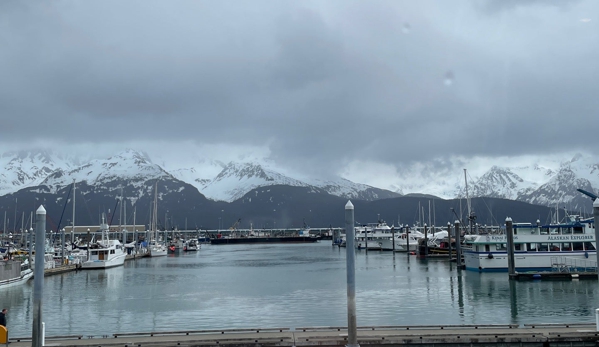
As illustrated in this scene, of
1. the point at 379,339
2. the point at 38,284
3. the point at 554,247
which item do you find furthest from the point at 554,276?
the point at 38,284

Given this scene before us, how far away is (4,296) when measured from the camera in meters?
57.3

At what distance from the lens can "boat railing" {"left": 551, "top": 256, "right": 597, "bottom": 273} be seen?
2857 inches

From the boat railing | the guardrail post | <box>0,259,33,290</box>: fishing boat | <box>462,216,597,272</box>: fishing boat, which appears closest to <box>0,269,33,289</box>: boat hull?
<box>0,259,33,290</box>: fishing boat

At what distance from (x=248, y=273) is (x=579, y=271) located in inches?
1868

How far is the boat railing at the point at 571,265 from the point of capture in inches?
2857

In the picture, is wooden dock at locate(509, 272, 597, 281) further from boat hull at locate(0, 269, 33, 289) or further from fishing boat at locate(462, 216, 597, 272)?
boat hull at locate(0, 269, 33, 289)

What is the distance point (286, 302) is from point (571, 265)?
42.0 metres

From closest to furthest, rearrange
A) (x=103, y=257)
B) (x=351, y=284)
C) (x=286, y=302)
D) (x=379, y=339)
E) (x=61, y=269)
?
(x=351, y=284), (x=379, y=339), (x=286, y=302), (x=61, y=269), (x=103, y=257)

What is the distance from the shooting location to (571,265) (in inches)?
2916

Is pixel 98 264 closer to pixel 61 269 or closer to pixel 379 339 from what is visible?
pixel 61 269

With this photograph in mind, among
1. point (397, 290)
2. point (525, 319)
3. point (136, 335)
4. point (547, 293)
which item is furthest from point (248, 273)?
point (136, 335)

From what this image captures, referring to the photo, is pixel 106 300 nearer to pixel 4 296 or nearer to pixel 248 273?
pixel 4 296

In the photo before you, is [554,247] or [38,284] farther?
[554,247]

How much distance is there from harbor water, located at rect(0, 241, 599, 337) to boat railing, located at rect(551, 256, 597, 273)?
7271mm
